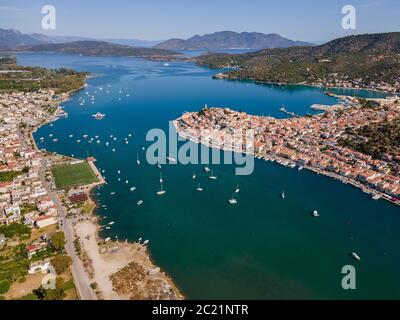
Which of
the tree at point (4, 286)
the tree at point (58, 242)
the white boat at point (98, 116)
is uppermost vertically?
the white boat at point (98, 116)

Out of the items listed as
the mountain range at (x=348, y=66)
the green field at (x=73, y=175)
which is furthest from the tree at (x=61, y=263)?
the mountain range at (x=348, y=66)

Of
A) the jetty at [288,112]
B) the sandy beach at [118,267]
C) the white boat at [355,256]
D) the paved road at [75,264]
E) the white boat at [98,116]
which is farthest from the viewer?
the jetty at [288,112]

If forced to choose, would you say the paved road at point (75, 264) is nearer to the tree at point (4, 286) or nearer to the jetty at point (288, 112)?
the tree at point (4, 286)

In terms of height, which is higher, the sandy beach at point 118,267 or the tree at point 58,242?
the tree at point 58,242

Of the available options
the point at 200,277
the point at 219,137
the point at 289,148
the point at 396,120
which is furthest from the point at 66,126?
the point at 396,120

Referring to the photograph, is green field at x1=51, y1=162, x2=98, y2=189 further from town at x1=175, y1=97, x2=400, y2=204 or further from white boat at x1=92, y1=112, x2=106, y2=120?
white boat at x1=92, y1=112, x2=106, y2=120
